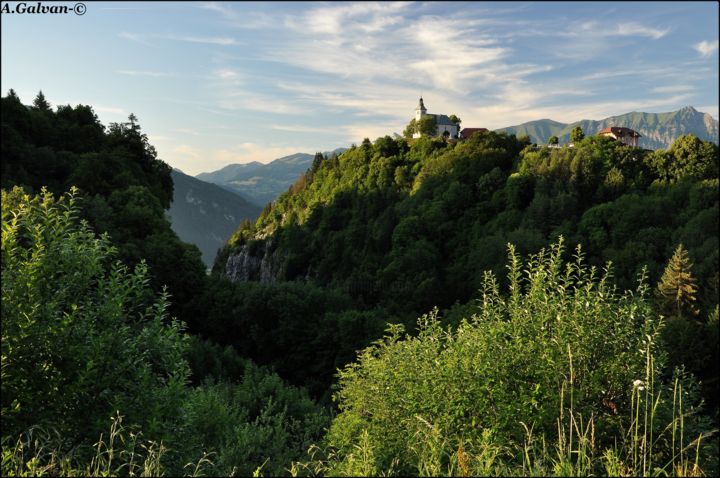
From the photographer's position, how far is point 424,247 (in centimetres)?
7806

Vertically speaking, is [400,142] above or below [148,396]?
above

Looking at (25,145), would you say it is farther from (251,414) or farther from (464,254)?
(464,254)

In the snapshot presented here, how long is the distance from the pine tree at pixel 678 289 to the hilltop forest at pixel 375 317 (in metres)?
0.25

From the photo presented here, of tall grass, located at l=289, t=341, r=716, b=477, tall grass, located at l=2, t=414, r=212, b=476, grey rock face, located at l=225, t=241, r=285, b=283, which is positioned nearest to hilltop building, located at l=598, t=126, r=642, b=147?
grey rock face, located at l=225, t=241, r=285, b=283

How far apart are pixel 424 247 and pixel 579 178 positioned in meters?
26.4

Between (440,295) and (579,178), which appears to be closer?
(440,295)

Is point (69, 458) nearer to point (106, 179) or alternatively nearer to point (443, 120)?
point (106, 179)

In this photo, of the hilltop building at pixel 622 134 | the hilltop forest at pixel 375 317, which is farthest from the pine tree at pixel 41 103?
the hilltop building at pixel 622 134

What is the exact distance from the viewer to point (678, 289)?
152ft

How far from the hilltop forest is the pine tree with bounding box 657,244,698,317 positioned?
0.25 meters

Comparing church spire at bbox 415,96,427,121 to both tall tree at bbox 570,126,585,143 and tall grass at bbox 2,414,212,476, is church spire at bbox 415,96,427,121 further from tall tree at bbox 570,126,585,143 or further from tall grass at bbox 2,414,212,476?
tall grass at bbox 2,414,212,476

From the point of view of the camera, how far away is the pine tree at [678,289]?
149 feet

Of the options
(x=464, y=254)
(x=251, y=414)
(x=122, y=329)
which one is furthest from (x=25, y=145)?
(x=464, y=254)

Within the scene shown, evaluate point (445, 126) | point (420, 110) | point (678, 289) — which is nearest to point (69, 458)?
point (678, 289)
